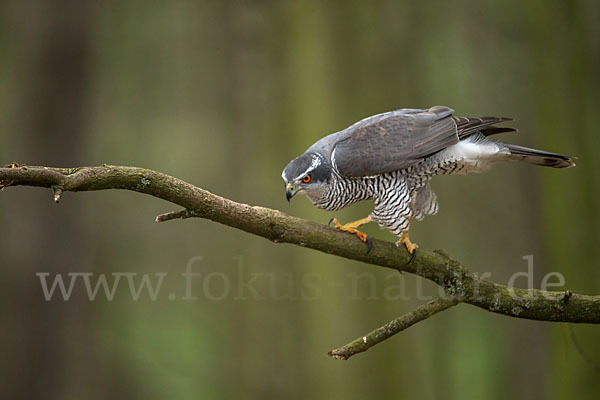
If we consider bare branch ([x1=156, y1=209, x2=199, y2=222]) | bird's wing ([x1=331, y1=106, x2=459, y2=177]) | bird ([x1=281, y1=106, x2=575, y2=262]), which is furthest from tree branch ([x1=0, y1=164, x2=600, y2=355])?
bird's wing ([x1=331, y1=106, x2=459, y2=177])

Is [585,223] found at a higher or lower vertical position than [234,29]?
lower

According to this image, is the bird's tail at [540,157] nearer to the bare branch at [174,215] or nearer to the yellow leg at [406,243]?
the yellow leg at [406,243]

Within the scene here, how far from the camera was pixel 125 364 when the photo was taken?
23.3 ft

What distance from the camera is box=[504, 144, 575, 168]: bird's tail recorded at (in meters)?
2.89

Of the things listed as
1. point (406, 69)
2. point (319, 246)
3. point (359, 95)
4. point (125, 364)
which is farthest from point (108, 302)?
point (319, 246)

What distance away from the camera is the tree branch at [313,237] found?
1852mm

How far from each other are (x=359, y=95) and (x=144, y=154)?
366cm

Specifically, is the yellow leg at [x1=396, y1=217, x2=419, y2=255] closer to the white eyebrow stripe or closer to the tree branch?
the tree branch

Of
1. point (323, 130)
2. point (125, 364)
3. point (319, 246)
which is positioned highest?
point (323, 130)

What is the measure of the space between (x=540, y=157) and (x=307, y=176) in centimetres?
136

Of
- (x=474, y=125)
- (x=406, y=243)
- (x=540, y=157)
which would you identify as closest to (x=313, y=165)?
(x=406, y=243)

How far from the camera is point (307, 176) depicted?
9.40 feet

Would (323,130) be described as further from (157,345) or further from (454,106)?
(157,345)

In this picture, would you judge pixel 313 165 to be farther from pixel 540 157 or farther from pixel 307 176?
pixel 540 157
